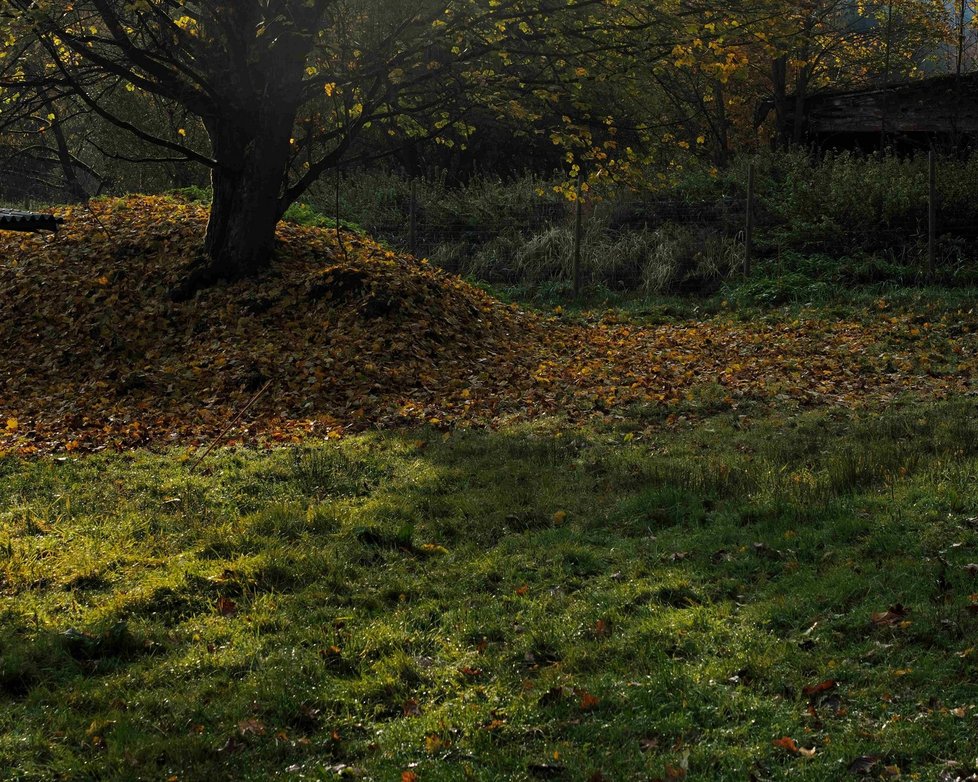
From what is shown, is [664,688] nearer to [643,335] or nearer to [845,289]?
[643,335]

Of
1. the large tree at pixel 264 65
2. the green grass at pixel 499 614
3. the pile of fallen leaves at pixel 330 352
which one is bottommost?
the green grass at pixel 499 614

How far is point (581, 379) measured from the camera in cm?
1226

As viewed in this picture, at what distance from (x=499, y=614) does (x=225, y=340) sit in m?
8.47

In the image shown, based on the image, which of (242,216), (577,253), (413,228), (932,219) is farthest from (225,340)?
(932,219)

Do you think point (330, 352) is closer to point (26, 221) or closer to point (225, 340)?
point (225, 340)

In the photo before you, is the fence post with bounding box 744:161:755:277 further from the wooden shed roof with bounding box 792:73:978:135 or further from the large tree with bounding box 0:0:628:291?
the wooden shed roof with bounding box 792:73:978:135

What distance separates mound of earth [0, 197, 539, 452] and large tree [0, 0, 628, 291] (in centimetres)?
101

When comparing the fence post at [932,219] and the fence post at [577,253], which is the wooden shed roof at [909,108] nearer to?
the fence post at [932,219]

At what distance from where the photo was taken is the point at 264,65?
13.8 metres

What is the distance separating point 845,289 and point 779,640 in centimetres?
1406

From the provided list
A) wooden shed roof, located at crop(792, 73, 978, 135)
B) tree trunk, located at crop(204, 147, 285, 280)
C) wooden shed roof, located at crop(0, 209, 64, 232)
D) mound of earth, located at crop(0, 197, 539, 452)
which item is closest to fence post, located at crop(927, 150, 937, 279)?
wooden shed roof, located at crop(792, 73, 978, 135)

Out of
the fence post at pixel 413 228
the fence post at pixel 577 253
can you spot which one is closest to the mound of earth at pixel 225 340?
the fence post at pixel 577 253

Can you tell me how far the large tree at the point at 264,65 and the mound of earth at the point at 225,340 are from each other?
1.01 metres

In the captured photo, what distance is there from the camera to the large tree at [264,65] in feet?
40.7
